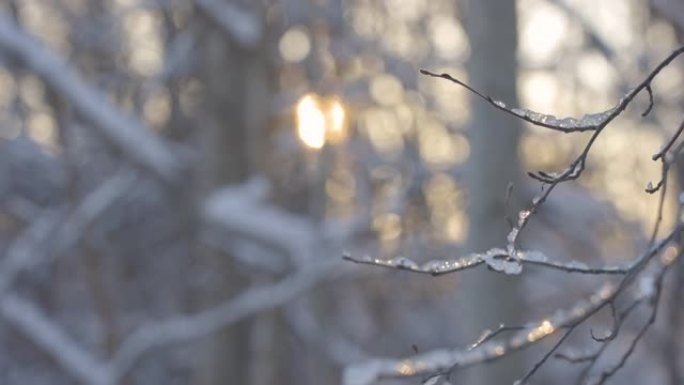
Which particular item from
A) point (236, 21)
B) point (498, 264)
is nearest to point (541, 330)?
point (498, 264)

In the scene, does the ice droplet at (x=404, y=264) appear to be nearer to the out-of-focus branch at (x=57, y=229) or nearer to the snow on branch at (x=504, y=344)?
the snow on branch at (x=504, y=344)

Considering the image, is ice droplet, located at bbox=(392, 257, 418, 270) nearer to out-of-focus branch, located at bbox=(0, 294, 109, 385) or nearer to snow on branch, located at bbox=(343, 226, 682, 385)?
snow on branch, located at bbox=(343, 226, 682, 385)

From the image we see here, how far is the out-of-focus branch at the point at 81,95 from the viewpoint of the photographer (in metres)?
6.84

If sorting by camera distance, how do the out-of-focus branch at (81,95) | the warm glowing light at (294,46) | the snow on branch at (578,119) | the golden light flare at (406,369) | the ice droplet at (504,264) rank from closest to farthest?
the snow on branch at (578,119), the ice droplet at (504,264), the golden light flare at (406,369), the out-of-focus branch at (81,95), the warm glowing light at (294,46)

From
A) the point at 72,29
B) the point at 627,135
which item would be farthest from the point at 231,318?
the point at 72,29

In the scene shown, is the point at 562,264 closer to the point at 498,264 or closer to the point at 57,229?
the point at 498,264

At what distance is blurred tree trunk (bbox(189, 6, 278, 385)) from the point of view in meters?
8.14

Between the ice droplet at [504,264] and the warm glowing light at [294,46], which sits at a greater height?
the warm glowing light at [294,46]

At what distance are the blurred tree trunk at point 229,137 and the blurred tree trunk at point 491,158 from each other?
3580mm

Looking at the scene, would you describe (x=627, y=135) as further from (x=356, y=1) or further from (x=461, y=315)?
(x=461, y=315)

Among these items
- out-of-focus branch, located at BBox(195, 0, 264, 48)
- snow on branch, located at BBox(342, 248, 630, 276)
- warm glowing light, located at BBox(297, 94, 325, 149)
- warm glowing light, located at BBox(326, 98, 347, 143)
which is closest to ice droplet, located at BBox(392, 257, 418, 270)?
snow on branch, located at BBox(342, 248, 630, 276)

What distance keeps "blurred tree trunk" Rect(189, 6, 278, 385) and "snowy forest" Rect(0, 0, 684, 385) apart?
0.02 metres

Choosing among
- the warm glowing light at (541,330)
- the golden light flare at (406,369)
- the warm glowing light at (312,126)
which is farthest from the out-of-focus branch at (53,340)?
the warm glowing light at (541,330)

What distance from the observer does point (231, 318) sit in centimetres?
775
